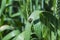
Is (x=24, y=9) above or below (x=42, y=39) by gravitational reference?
above

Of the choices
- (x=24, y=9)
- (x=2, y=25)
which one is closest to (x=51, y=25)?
(x=24, y=9)

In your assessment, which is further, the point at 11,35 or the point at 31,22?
the point at 11,35


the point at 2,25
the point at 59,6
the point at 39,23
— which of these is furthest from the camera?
the point at 2,25

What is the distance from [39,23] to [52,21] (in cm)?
8

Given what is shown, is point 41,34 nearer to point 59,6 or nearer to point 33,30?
point 33,30

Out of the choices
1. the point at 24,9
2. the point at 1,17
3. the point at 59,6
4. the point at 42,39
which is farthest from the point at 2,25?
the point at 59,6

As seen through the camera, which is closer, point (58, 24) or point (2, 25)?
point (58, 24)

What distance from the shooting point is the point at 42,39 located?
3.02ft

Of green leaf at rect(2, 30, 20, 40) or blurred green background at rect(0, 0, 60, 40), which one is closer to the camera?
blurred green background at rect(0, 0, 60, 40)

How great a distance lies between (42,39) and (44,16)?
0.36 feet

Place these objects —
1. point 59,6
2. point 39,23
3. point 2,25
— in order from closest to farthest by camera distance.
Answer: point 59,6 < point 39,23 < point 2,25

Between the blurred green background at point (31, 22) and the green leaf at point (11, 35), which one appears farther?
the green leaf at point (11, 35)

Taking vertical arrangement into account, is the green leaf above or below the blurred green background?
below

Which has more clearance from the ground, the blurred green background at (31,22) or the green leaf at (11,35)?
the blurred green background at (31,22)
